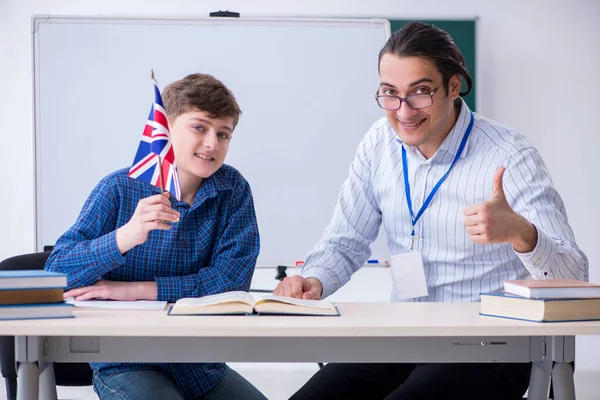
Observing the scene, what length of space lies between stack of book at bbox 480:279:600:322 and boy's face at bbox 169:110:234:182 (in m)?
0.88

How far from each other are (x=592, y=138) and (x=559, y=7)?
87 cm

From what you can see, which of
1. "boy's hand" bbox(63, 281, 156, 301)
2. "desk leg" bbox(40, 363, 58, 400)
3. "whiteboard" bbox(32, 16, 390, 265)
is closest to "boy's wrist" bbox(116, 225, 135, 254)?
"boy's hand" bbox(63, 281, 156, 301)

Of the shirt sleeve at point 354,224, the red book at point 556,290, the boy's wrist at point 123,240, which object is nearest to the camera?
the red book at point 556,290

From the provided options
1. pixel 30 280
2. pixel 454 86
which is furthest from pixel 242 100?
pixel 30 280

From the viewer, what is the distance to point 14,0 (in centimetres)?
430

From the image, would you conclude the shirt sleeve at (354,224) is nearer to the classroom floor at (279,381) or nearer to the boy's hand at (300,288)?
the boy's hand at (300,288)

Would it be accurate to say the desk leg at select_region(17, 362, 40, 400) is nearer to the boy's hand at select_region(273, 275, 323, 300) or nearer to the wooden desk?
the wooden desk

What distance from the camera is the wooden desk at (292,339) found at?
140cm

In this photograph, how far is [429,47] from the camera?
2053mm

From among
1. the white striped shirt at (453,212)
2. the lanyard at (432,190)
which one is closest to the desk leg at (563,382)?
the white striped shirt at (453,212)

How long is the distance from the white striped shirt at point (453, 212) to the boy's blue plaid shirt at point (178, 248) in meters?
0.29

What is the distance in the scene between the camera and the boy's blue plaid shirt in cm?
183

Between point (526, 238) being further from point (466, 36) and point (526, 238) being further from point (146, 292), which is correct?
point (466, 36)

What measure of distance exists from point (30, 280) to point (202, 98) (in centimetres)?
73
